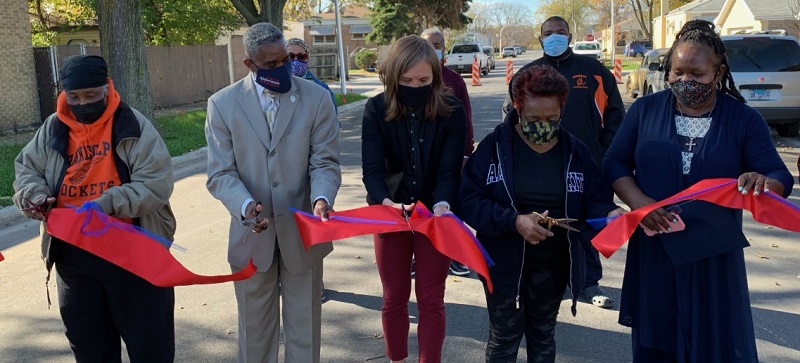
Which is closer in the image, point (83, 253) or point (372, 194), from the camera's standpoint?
point (83, 253)

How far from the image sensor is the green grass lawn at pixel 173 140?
392 inches

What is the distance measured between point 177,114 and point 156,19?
22.0 ft

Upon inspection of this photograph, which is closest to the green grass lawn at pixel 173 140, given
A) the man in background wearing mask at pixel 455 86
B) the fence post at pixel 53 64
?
the fence post at pixel 53 64

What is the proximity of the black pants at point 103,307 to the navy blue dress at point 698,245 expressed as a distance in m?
2.45

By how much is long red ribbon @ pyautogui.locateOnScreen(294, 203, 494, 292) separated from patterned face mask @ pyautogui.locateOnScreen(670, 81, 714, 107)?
118 cm

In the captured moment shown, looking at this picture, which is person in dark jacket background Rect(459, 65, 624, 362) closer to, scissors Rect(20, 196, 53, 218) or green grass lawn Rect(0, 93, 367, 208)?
scissors Rect(20, 196, 53, 218)

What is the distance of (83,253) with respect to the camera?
134 inches

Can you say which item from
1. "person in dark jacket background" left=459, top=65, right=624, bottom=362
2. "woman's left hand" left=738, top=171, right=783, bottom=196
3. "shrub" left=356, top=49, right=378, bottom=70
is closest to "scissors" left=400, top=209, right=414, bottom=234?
"person in dark jacket background" left=459, top=65, right=624, bottom=362

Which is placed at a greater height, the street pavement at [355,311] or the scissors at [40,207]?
the scissors at [40,207]

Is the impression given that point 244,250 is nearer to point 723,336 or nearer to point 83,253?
point 83,253

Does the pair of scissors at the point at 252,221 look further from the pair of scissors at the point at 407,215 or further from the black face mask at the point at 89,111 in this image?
the black face mask at the point at 89,111

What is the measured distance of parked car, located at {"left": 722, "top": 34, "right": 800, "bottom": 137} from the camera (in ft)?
41.3

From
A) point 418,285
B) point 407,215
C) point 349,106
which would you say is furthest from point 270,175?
point 349,106

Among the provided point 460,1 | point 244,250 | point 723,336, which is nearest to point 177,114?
point 244,250
